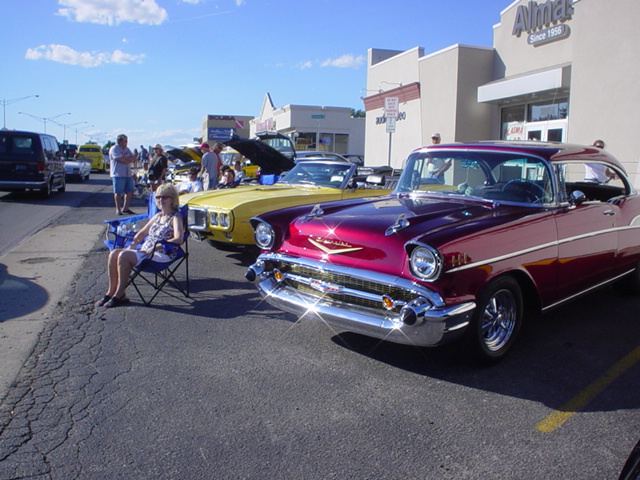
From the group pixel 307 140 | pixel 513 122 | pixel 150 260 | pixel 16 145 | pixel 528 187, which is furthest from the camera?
pixel 307 140

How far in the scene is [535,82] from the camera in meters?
13.8

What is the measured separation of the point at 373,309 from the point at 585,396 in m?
1.49

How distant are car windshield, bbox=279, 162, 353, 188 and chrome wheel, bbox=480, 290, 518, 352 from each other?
4.23m

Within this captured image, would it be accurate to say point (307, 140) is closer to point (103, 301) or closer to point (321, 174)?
point (321, 174)

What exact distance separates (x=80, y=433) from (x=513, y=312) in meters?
3.06

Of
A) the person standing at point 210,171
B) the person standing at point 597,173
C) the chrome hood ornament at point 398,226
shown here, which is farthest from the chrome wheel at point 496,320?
the person standing at point 210,171

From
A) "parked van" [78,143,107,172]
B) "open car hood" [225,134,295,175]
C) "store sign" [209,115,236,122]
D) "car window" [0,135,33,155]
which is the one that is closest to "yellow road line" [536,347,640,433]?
"open car hood" [225,134,295,175]

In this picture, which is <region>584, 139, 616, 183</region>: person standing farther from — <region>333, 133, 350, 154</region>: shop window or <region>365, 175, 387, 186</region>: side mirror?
<region>333, 133, 350, 154</region>: shop window

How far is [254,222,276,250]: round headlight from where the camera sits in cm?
498

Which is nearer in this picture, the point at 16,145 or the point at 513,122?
the point at 513,122

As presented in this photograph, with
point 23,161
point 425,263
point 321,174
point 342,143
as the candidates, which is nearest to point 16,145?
point 23,161

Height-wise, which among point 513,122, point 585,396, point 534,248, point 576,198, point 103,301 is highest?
point 513,122

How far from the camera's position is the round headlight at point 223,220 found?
283 inches

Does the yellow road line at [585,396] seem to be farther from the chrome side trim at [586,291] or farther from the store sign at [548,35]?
the store sign at [548,35]
